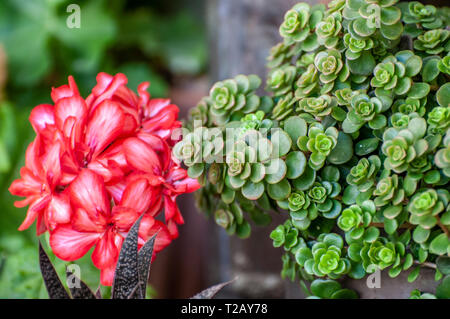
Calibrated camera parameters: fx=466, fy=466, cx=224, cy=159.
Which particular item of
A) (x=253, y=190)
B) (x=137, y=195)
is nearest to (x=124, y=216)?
(x=137, y=195)

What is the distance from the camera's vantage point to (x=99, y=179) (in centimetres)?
47

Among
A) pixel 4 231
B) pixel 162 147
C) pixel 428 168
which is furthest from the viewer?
pixel 4 231

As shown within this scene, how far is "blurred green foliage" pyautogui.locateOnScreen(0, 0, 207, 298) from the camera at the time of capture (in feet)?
4.16

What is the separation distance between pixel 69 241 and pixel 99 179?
0.23 feet

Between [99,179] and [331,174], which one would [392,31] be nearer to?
[331,174]

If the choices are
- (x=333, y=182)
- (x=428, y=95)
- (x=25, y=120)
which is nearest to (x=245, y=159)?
(x=333, y=182)

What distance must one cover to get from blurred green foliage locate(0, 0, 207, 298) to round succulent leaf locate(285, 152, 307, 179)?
401mm

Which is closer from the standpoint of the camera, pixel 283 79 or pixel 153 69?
pixel 283 79

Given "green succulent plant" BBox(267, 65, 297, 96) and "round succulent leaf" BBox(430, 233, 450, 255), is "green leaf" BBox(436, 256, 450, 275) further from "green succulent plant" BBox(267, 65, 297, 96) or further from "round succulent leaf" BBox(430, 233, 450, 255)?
"green succulent plant" BBox(267, 65, 297, 96)

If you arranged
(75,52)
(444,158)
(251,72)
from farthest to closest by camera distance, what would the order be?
(75,52) < (251,72) < (444,158)

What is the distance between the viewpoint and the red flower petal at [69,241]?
47 cm
